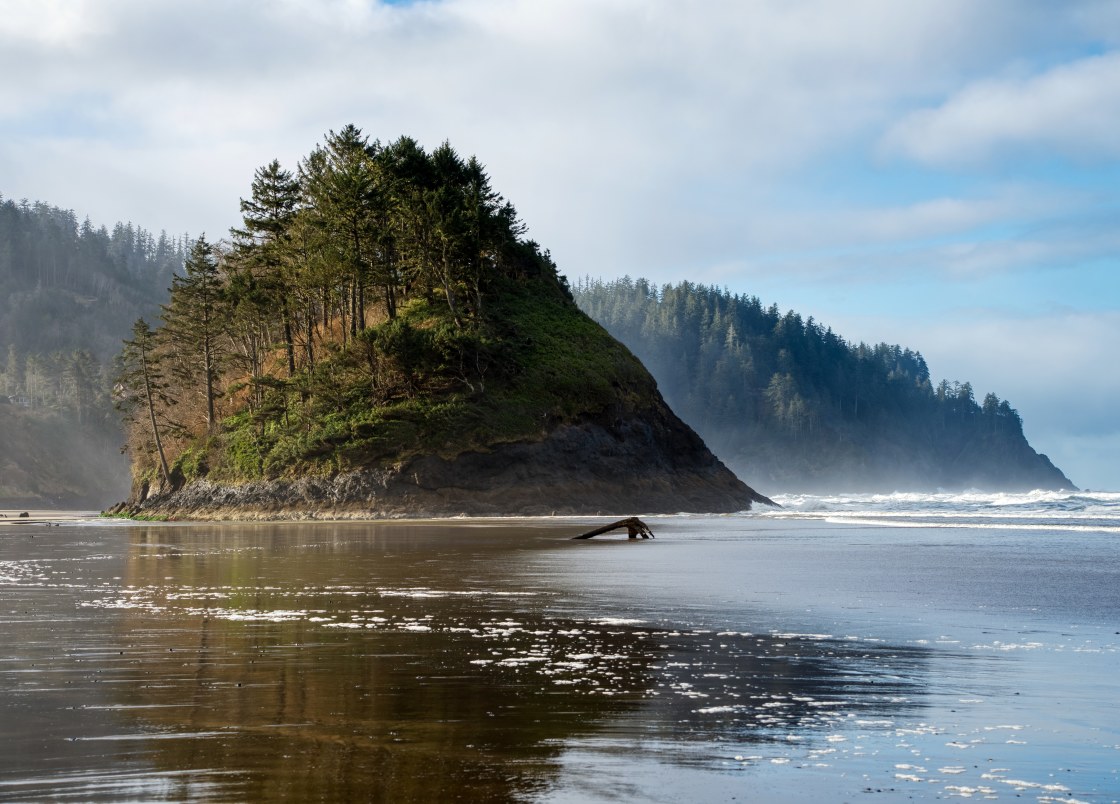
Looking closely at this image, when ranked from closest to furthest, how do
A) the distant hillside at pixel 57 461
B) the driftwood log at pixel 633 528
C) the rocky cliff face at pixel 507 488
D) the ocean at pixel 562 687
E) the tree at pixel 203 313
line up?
Result: the ocean at pixel 562 687, the driftwood log at pixel 633 528, the rocky cliff face at pixel 507 488, the tree at pixel 203 313, the distant hillside at pixel 57 461

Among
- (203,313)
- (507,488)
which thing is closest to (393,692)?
(507,488)

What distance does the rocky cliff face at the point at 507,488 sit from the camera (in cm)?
6253

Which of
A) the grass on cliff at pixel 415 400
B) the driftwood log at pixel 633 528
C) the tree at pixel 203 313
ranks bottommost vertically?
the driftwood log at pixel 633 528

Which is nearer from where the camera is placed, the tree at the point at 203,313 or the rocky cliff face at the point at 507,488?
the rocky cliff face at the point at 507,488

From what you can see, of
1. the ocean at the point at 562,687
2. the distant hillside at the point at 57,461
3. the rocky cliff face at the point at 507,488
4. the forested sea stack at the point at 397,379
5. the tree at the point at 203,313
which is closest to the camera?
the ocean at the point at 562,687

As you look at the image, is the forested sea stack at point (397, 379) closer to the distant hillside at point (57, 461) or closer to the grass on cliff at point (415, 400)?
the grass on cliff at point (415, 400)

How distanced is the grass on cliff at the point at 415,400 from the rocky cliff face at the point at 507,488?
0.96 m

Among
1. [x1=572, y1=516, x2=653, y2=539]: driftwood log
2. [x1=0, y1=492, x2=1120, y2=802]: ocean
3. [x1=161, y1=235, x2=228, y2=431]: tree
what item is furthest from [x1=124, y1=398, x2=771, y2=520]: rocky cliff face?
[x1=0, y1=492, x2=1120, y2=802]: ocean

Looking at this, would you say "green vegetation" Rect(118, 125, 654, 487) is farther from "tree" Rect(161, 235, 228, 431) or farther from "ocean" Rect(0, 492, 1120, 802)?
"ocean" Rect(0, 492, 1120, 802)

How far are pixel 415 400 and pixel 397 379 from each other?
91.2 inches

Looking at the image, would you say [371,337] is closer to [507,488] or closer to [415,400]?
[415,400]

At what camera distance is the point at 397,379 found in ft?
226

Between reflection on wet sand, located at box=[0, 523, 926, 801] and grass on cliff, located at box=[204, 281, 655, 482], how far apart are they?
4716cm

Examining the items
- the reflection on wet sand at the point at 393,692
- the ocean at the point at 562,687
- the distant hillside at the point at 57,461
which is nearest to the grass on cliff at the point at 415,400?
the ocean at the point at 562,687
